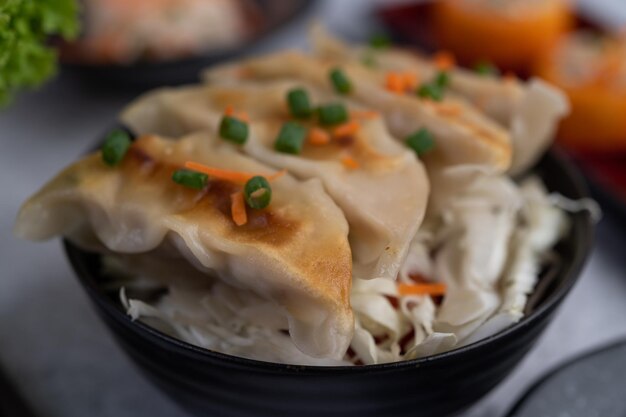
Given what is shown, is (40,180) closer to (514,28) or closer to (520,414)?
(520,414)

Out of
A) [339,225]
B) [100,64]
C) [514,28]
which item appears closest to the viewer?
[339,225]

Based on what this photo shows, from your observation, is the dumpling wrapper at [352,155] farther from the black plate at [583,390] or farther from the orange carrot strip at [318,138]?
the black plate at [583,390]

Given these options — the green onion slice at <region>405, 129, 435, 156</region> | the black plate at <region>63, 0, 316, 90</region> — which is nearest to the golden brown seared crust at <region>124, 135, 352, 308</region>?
the green onion slice at <region>405, 129, 435, 156</region>

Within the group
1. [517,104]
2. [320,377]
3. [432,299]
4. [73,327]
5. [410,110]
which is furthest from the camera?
[73,327]

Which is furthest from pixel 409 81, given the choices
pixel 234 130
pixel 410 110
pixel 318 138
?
pixel 234 130

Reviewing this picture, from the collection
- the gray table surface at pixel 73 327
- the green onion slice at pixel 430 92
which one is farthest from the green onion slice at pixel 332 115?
the gray table surface at pixel 73 327

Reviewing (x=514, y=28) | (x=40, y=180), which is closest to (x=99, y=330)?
(x=40, y=180)

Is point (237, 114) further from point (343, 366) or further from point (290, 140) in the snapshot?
point (343, 366)
